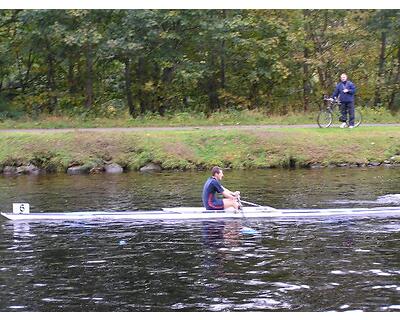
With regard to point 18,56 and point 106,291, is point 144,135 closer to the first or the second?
point 18,56

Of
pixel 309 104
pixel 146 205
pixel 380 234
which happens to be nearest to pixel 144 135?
pixel 146 205

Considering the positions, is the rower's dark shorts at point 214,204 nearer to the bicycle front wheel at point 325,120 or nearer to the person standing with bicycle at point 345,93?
the person standing with bicycle at point 345,93

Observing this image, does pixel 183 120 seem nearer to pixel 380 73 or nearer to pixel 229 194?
pixel 380 73

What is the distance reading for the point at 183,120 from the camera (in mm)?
41625

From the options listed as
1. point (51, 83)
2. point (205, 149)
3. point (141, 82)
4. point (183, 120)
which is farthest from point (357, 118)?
point (51, 83)

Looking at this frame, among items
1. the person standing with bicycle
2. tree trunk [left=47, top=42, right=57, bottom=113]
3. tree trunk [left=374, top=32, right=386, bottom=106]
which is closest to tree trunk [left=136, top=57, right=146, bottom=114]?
tree trunk [left=47, top=42, right=57, bottom=113]

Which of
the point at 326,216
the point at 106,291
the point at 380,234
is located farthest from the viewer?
the point at 326,216

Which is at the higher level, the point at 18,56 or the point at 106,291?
the point at 18,56

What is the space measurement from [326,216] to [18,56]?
2892 centimetres

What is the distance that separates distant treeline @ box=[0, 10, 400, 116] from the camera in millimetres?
42594

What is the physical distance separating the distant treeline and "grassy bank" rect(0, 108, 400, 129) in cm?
225

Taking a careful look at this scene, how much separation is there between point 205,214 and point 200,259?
503 centimetres

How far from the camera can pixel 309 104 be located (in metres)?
47.0

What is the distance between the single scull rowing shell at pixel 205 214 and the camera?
21625 millimetres
